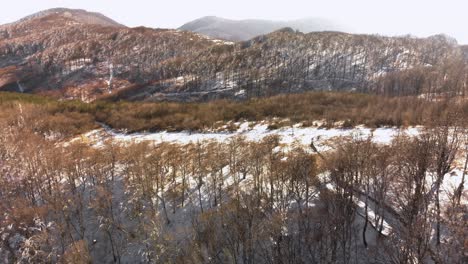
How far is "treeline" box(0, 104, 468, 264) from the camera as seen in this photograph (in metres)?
20.2

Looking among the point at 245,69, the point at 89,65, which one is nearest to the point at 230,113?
the point at 245,69

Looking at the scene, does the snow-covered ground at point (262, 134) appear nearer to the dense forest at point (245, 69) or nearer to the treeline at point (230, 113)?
the treeline at point (230, 113)

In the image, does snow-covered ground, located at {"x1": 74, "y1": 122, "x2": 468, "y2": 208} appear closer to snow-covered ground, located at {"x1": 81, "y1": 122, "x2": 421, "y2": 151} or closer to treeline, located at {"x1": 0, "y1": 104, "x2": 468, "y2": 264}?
snow-covered ground, located at {"x1": 81, "y1": 122, "x2": 421, "y2": 151}

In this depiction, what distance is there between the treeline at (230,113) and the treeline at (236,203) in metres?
10.6

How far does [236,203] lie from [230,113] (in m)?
30.6

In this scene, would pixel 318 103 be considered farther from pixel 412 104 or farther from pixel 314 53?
pixel 314 53

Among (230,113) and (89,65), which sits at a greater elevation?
(89,65)

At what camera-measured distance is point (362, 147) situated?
22875 mm

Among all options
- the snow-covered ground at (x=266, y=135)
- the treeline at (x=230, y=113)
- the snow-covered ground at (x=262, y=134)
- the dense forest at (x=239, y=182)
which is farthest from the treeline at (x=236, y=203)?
the treeline at (x=230, y=113)

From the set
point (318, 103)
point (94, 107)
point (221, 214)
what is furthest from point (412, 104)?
point (94, 107)

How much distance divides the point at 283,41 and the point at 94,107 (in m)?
121

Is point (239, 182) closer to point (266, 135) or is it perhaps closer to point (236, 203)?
point (236, 203)

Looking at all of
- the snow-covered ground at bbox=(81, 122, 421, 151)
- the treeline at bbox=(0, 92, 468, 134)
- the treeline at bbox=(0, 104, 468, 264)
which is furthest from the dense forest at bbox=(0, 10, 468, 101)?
the treeline at bbox=(0, 104, 468, 264)

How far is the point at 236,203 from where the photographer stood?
22969 mm
